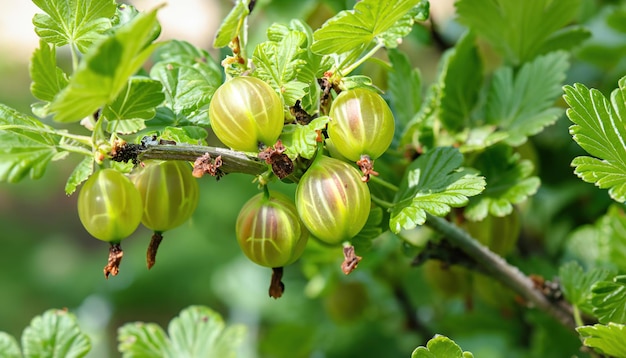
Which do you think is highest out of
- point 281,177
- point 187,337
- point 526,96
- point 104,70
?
point 104,70

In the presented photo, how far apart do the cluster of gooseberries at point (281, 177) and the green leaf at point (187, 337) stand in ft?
0.61

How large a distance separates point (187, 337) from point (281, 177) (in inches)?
10.6

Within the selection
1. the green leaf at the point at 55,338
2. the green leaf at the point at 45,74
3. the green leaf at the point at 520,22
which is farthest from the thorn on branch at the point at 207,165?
the green leaf at the point at 520,22

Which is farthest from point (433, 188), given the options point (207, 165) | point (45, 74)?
point (45, 74)

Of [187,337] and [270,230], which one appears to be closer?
[270,230]

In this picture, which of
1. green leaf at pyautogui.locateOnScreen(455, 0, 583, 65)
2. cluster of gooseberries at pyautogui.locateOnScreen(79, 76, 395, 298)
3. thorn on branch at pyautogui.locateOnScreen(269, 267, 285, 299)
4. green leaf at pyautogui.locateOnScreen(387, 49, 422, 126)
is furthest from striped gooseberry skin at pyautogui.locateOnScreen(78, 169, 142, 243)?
green leaf at pyautogui.locateOnScreen(455, 0, 583, 65)

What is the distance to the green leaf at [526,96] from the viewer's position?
23.7 inches

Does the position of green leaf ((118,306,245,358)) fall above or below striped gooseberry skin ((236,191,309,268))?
below

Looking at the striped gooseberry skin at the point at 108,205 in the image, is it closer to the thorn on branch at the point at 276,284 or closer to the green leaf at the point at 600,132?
the thorn on branch at the point at 276,284

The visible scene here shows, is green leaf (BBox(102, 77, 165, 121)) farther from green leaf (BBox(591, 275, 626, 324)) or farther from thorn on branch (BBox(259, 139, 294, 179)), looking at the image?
green leaf (BBox(591, 275, 626, 324))

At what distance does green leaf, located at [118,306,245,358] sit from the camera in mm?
592

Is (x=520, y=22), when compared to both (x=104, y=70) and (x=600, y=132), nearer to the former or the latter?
(x=600, y=132)

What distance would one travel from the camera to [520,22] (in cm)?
67

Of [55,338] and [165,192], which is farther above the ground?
[165,192]
